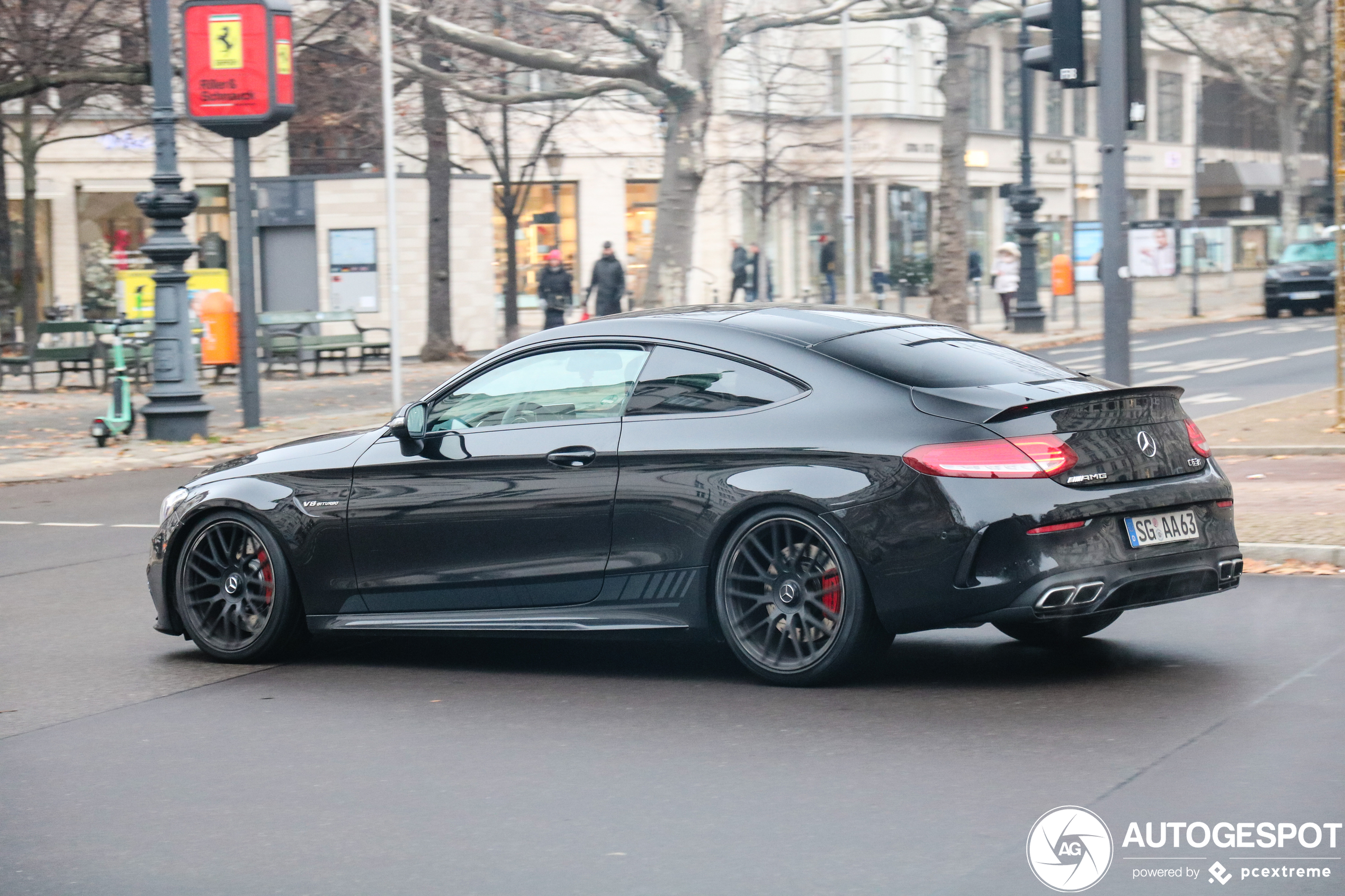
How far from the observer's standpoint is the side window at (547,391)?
725 centimetres

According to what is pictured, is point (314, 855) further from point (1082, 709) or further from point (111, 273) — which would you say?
point (111, 273)

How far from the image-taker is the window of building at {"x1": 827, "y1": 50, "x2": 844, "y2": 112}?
2183 inches

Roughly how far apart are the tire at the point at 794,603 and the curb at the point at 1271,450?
8407mm

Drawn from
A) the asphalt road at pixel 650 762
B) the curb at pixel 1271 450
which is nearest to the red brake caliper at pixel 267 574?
the asphalt road at pixel 650 762

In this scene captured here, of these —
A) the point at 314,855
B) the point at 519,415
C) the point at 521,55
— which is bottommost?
the point at 314,855

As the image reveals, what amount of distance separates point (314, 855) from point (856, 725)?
2048 millimetres

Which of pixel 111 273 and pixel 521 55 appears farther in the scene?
pixel 111 273

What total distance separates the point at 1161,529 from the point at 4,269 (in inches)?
1042

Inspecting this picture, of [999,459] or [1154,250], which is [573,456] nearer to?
[999,459]

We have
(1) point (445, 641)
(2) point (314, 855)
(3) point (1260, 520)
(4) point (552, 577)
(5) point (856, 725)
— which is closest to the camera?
(2) point (314, 855)

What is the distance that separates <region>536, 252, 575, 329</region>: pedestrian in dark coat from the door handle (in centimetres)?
2787

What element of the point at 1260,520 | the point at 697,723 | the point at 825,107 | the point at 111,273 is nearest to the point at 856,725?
the point at 697,723

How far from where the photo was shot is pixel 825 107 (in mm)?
55000

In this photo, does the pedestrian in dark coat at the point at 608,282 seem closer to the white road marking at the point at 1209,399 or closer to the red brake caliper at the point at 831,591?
the white road marking at the point at 1209,399
